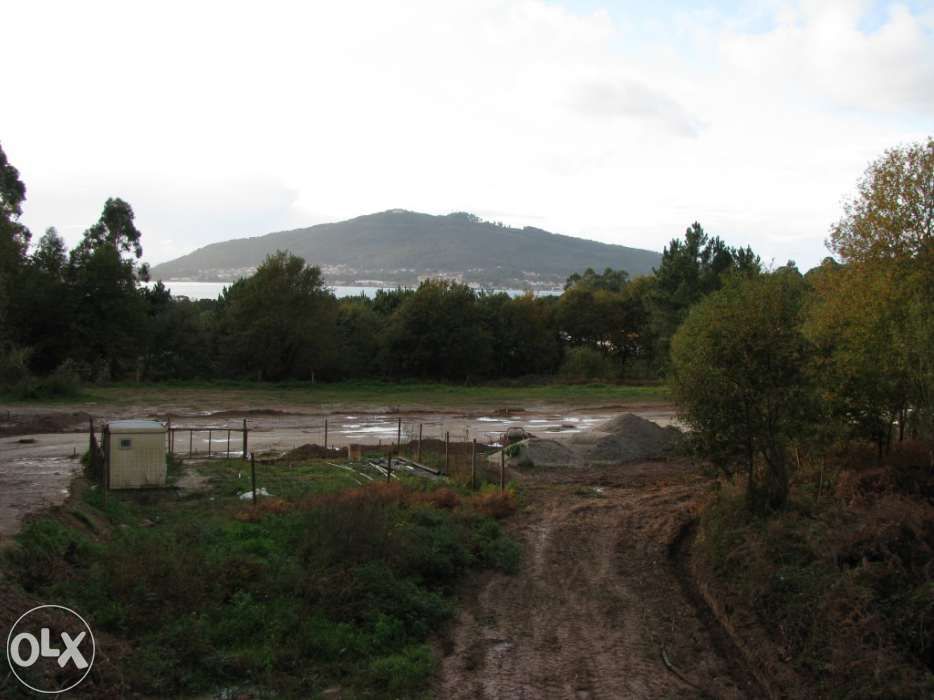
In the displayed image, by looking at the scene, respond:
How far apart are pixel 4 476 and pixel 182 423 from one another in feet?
56.4

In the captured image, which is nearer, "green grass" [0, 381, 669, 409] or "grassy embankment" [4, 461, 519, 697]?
"grassy embankment" [4, 461, 519, 697]

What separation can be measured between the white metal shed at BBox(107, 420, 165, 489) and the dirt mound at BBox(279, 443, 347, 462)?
769 cm

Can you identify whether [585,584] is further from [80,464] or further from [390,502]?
[80,464]

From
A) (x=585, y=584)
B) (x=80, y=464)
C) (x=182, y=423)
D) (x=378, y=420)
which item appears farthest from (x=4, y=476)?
(x=378, y=420)

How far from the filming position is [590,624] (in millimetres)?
12289

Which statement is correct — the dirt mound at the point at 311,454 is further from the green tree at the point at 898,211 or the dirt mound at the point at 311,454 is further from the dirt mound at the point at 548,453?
the green tree at the point at 898,211

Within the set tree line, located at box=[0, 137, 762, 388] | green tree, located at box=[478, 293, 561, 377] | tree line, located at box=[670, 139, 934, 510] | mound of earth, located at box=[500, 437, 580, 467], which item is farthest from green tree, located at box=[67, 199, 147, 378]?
tree line, located at box=[670, 139, 934, 510]

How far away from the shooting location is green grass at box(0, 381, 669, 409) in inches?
1717

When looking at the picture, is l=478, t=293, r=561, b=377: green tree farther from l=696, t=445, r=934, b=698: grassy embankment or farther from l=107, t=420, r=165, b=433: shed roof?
l=696, t=445, r=934, b=698: grassy embankment

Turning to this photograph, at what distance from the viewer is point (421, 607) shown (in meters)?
12.1

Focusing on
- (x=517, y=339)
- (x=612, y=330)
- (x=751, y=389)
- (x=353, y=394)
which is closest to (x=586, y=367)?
(x=517, y=339)

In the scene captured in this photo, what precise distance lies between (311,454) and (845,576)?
64.4ft

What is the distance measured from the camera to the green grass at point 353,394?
43.6 m

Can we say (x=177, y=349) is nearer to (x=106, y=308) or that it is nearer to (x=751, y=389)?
(x=106, y=308)
